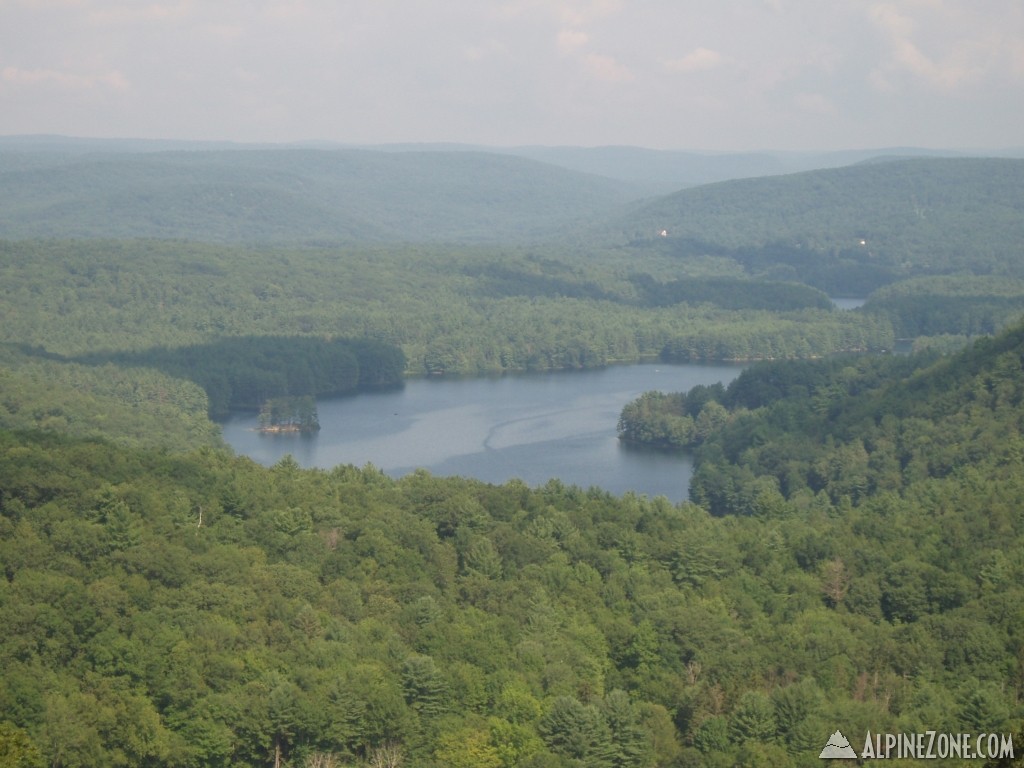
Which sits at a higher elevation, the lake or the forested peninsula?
the forested peninsula

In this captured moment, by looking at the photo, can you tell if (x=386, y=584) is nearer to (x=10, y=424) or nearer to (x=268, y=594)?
(x=268, y=594)

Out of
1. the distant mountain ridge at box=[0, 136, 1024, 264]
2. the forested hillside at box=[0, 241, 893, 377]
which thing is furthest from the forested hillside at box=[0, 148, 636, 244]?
the forested hillside at box=[0, 241, 893, 377]

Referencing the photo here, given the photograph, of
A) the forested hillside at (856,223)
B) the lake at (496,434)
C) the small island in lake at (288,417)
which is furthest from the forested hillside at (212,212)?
the small island in lake at (288,417)

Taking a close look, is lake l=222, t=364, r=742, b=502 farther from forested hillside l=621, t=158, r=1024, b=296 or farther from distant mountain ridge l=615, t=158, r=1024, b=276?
distant mountain ridge l=615, t=158, r=1024, b=276

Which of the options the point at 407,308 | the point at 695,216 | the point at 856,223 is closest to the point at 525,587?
the point at 407,308

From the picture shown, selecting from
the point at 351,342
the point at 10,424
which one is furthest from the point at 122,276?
the point at 10,424

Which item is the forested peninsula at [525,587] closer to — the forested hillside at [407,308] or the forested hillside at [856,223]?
the forested hillside at [407,308]

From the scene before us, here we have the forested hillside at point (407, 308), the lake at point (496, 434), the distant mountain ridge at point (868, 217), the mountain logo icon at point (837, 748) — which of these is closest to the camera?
the mountain logo icon at point (837, 748)
